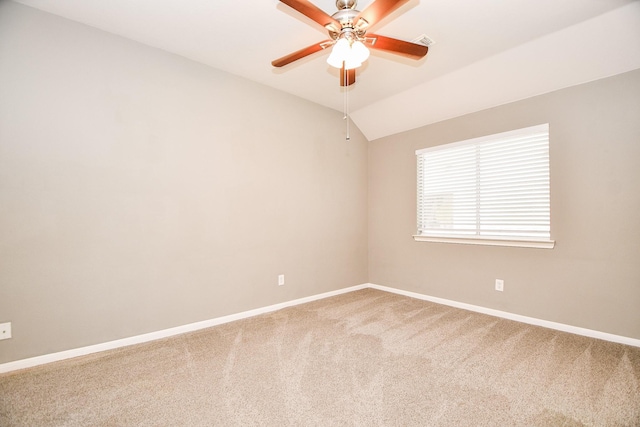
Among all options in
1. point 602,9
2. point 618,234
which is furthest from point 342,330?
point 602,9

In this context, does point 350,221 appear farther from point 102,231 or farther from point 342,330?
point 102,231

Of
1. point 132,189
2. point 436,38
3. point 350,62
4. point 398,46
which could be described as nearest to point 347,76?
point 350,62

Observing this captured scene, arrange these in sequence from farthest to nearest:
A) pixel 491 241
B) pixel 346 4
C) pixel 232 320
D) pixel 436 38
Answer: pixel 491 241
pixel 232 320
pixel 436 38
pixel 346 4

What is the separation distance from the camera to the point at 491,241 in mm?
3189

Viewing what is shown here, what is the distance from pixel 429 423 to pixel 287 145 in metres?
3.01

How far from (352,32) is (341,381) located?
88.9 inches

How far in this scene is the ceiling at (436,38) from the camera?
6.92ft

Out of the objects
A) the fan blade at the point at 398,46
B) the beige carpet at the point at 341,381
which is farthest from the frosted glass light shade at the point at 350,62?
the beige carpet at the point at 341,381

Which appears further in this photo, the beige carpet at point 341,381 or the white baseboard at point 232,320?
the white baseboard at point 232,320

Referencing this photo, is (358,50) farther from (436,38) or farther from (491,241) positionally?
(491,241)

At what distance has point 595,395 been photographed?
1.72m

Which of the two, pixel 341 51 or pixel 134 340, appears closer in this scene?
pixel 341 51

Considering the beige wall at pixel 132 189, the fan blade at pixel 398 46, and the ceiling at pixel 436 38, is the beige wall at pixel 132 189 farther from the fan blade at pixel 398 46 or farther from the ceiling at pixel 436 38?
the fan blade at pixel 398 46

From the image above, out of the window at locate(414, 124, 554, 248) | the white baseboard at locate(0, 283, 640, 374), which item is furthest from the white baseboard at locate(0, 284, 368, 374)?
the window at locate(414, 124, 554, 248)
